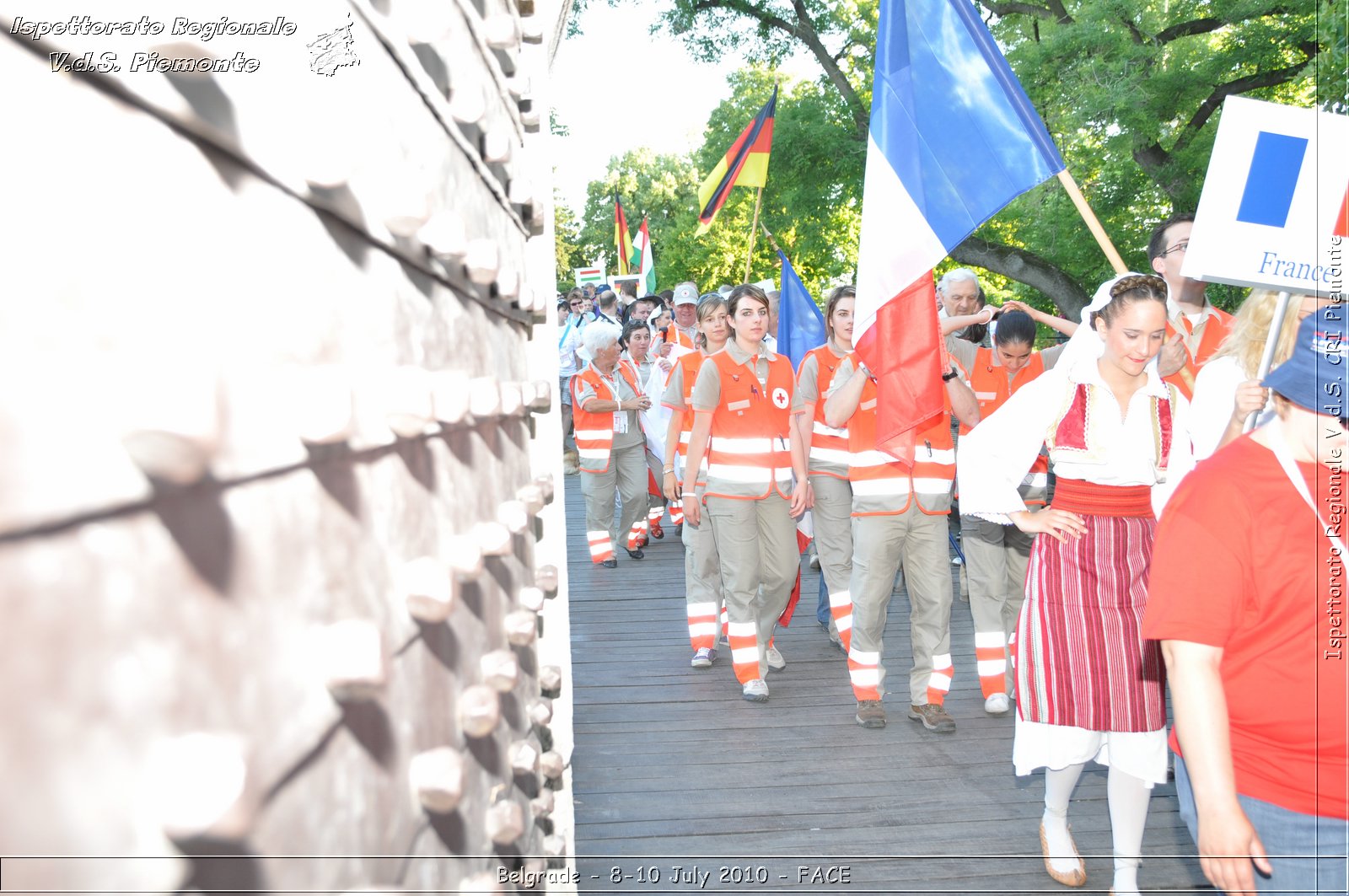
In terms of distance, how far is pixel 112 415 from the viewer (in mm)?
410

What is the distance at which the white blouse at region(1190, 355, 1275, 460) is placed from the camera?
362cm

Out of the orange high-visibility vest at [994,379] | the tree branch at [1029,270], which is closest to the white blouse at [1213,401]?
the orange high-visibility vest at [994,379]

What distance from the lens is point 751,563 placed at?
6375 mm

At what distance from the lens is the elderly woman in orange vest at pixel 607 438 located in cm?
998

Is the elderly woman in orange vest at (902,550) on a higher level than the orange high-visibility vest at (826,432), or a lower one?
lower

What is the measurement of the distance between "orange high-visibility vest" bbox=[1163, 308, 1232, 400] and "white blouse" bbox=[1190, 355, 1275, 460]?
1.02 m

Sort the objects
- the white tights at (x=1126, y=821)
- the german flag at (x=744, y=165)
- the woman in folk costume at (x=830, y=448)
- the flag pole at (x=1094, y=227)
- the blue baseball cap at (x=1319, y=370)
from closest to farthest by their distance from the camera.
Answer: the blue baseball cap at (x=1319, y=370) < the white tights at (x=1126, y=821) < the flag pole at (x=1094, y=227) < the woman in folk costume at (x=830, y=448) < the german flag at (x=744, y=165)

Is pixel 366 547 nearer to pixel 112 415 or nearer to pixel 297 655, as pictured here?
pixel 297 655

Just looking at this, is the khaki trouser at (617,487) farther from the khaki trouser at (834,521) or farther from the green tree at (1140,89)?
the green tree at (1140,89)

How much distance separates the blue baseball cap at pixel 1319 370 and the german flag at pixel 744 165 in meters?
9.54

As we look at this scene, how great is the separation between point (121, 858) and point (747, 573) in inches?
236

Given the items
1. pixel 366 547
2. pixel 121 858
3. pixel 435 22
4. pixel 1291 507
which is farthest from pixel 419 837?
pixel 1291 507

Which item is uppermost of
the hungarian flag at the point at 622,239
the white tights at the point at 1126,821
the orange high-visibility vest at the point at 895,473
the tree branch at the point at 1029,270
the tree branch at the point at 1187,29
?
the tree branch at the point at 1187,29

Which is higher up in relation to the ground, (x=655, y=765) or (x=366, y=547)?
(x=366, y=547)
